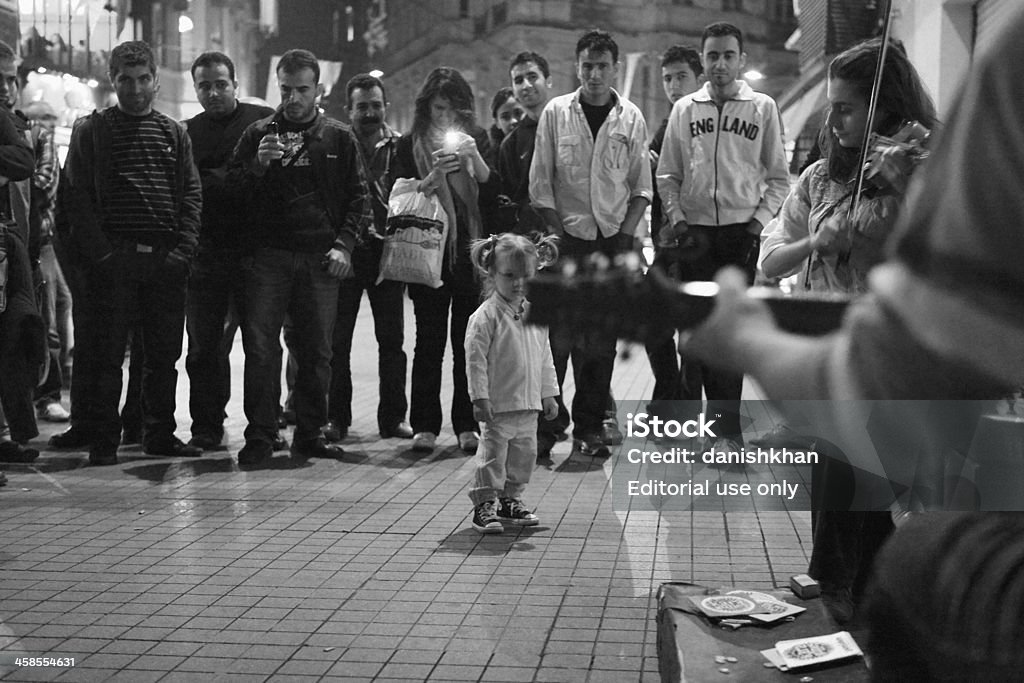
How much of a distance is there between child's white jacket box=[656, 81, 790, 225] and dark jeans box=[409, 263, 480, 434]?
1.36 m

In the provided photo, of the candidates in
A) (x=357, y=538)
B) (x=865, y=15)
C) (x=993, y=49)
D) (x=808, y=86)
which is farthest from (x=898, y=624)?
(x=808, y=86)

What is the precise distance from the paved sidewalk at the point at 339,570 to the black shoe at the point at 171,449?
7.5 inches

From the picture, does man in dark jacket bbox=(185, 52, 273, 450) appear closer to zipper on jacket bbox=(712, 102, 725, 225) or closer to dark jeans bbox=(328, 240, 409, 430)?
dark jeans bbox=(328, 240, 409, 430)

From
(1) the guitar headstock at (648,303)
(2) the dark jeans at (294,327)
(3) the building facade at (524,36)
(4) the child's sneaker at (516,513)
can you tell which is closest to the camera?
(1) the guitar headstock at (648,303)

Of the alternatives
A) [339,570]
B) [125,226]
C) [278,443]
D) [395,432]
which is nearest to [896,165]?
[339,570]

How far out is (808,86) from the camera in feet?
61.6

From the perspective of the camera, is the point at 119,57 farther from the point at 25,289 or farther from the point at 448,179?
the point at 448,179

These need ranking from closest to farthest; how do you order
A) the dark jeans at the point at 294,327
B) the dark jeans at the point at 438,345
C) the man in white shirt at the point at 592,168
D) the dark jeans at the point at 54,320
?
the man in white shirt at the point at 592,168 → the dark jeans at the point at 294,327 → the dark jeans at the point at 438,345 → the dark jeans at the point at 54,320

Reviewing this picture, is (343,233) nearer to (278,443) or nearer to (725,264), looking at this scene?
(278,443)

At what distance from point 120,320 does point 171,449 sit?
77 centimetres

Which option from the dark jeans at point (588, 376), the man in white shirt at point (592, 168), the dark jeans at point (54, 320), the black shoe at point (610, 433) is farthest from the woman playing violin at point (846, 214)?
the dark jeans at point (54, 320)

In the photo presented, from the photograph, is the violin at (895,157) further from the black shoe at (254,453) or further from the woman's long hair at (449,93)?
the black shoe at (254,453)

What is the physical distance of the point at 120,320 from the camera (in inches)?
248

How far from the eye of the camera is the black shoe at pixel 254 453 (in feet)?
20.8
